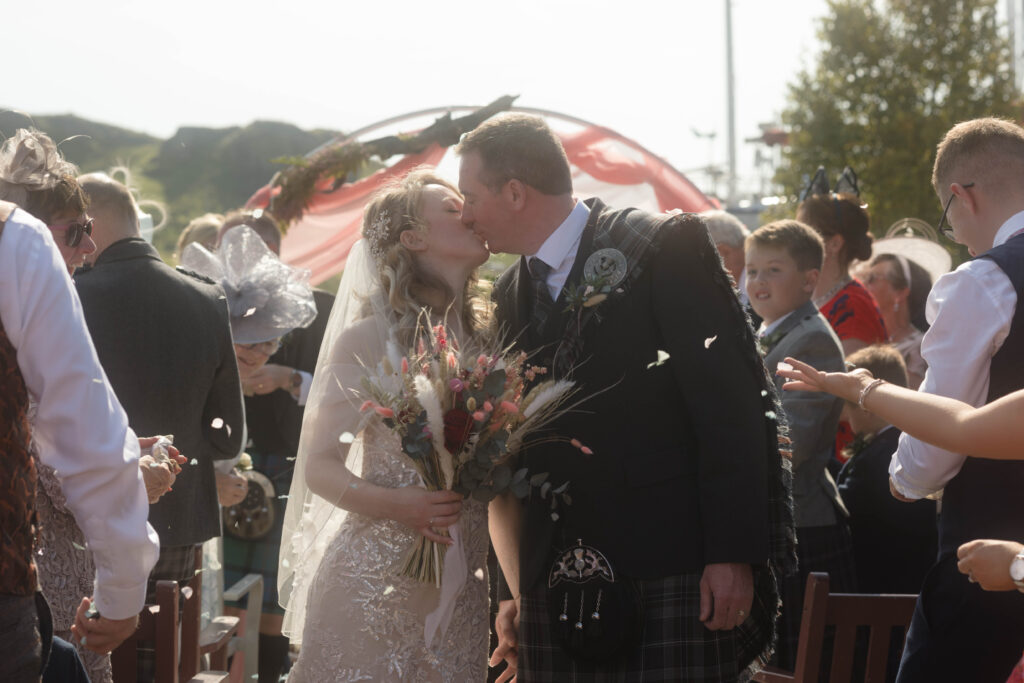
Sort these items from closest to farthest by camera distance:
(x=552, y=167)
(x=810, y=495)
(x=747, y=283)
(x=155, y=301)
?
1. (x=552, y=167)
2. (x=155, y=301)
3. (x=810, y=495)
4. (x=747, y=283)

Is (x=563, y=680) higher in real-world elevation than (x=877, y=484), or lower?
higher

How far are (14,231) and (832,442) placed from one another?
3.77 m

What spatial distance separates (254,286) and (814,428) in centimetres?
268

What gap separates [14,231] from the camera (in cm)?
211

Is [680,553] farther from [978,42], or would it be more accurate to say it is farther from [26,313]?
[978,42]

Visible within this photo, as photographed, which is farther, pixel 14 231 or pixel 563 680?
pixel 563 680

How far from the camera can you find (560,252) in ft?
11.2

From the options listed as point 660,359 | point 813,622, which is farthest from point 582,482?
point 813,622

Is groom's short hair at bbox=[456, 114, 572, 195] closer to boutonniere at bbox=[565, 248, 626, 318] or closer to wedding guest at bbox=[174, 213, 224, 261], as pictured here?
boutonniere at bbox=[565, 248, 626, 318]

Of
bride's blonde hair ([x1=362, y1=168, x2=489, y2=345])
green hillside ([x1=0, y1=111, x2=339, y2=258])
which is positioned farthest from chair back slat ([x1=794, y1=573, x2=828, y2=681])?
green hillside ([x1=0, y1=111, x2=339, y2=258])

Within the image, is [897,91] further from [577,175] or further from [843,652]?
[843,652]

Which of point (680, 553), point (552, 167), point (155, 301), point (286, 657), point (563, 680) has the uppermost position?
point (552, 167)

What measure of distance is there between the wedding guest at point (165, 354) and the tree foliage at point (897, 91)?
13.2 m

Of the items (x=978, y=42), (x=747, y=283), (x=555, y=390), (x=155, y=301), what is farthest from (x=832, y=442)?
(x=978, y=42)
